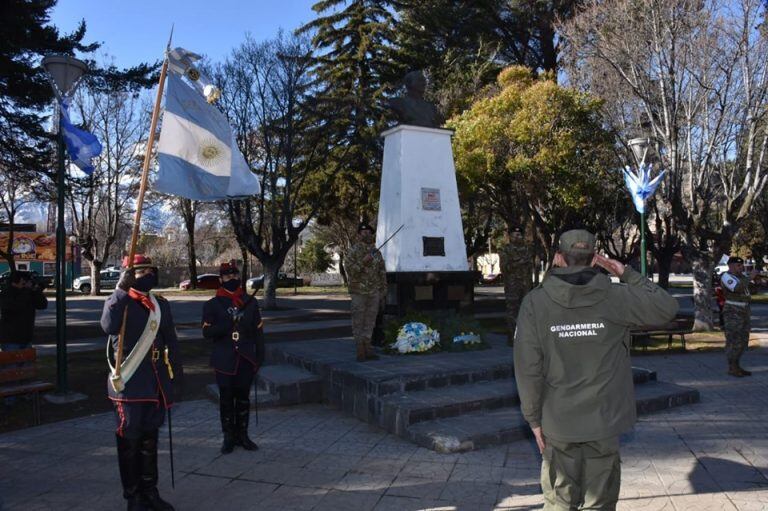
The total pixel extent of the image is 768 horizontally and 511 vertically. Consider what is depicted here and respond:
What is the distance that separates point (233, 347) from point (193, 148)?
5.99 feet

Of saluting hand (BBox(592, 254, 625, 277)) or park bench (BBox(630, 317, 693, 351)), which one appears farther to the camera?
park bench (BBox(630, 317, 693, 351))

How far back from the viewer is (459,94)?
23062mm

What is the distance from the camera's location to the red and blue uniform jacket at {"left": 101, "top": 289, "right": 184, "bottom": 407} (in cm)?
397

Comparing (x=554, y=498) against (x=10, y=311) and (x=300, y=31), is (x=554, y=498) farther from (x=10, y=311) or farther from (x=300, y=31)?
(x=300, y=31)

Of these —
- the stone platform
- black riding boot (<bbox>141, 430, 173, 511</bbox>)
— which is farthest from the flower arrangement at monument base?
black riding boot (<bbox>141, 430, 173, 511</bbox>)

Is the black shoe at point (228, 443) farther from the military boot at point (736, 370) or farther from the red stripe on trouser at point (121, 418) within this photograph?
the military boot at point (736, 370)

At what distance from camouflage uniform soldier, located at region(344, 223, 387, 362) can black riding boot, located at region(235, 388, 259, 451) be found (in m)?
2.59

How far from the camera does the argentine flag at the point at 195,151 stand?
4.71 meters

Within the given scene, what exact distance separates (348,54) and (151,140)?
25158 mm

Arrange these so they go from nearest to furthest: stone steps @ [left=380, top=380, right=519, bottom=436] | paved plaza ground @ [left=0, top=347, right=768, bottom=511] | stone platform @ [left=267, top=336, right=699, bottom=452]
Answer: paved plaza ground @ [left=0, top=347, right=768, bottom=511] < stone platform @ [left=267, top=336, right=699, bottom=452] < stone steps @ [left=380, top=380, right=519, bottom=436]

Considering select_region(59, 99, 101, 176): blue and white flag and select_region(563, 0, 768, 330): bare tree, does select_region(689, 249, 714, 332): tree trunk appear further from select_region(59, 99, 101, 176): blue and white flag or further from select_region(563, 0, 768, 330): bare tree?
select_region(59, 99, 101, 176): blue and white flag

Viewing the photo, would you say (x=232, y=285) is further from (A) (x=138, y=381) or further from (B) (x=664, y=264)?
(B) (x=664, y=264)

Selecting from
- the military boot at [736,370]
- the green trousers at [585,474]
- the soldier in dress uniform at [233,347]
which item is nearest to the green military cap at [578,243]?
the green trousers at [585,474]

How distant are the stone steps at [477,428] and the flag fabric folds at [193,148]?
2825 mm
